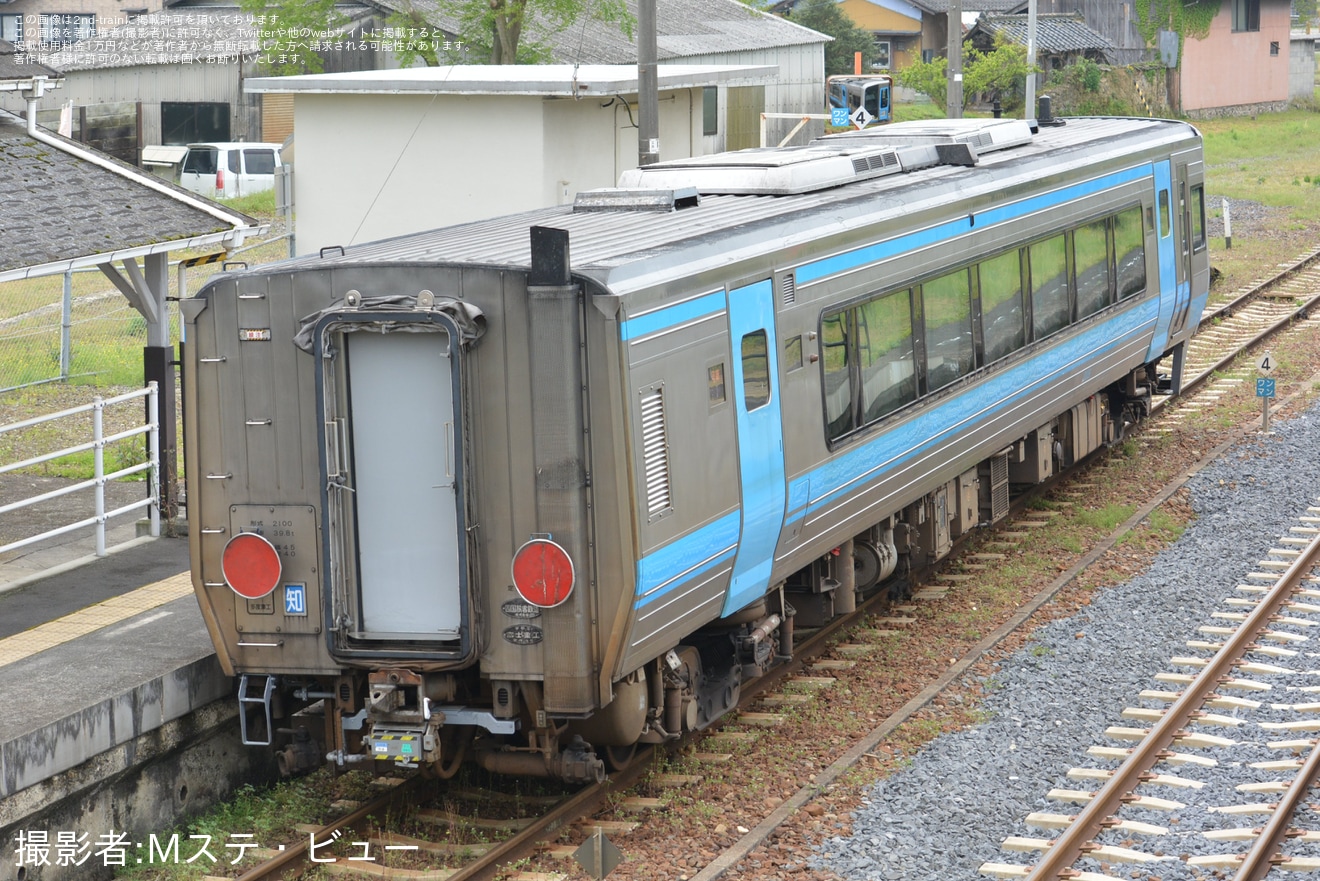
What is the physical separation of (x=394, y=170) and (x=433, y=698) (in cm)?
1082

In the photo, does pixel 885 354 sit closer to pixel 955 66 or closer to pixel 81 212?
pixel 81 212

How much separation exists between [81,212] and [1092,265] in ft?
26.4

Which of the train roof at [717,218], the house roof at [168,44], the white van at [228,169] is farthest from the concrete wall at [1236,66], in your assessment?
the train roof at [717,218]

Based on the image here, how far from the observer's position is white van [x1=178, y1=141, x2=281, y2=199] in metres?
33.3

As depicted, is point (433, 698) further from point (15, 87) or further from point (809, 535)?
point (15, 87)

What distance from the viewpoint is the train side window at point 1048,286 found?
1287 centimetres

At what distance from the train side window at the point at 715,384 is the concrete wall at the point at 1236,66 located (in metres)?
45.5

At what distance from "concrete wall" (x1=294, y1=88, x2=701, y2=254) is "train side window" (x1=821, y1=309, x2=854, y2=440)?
7.62m

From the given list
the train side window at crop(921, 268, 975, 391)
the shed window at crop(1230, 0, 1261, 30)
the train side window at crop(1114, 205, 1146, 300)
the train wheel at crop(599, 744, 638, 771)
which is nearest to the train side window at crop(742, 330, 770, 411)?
the train wheel at crop(599, 744, 638, 771)

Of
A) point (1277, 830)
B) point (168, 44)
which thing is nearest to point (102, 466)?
point (1277, 830)

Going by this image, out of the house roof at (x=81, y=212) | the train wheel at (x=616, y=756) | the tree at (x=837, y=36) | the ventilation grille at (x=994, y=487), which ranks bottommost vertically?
the train wheel at (x=616, y=756)

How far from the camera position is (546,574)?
7367 mm

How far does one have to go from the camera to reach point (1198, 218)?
16.8 meters

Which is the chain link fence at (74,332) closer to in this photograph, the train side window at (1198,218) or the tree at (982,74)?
the train side window at (1198,218)
